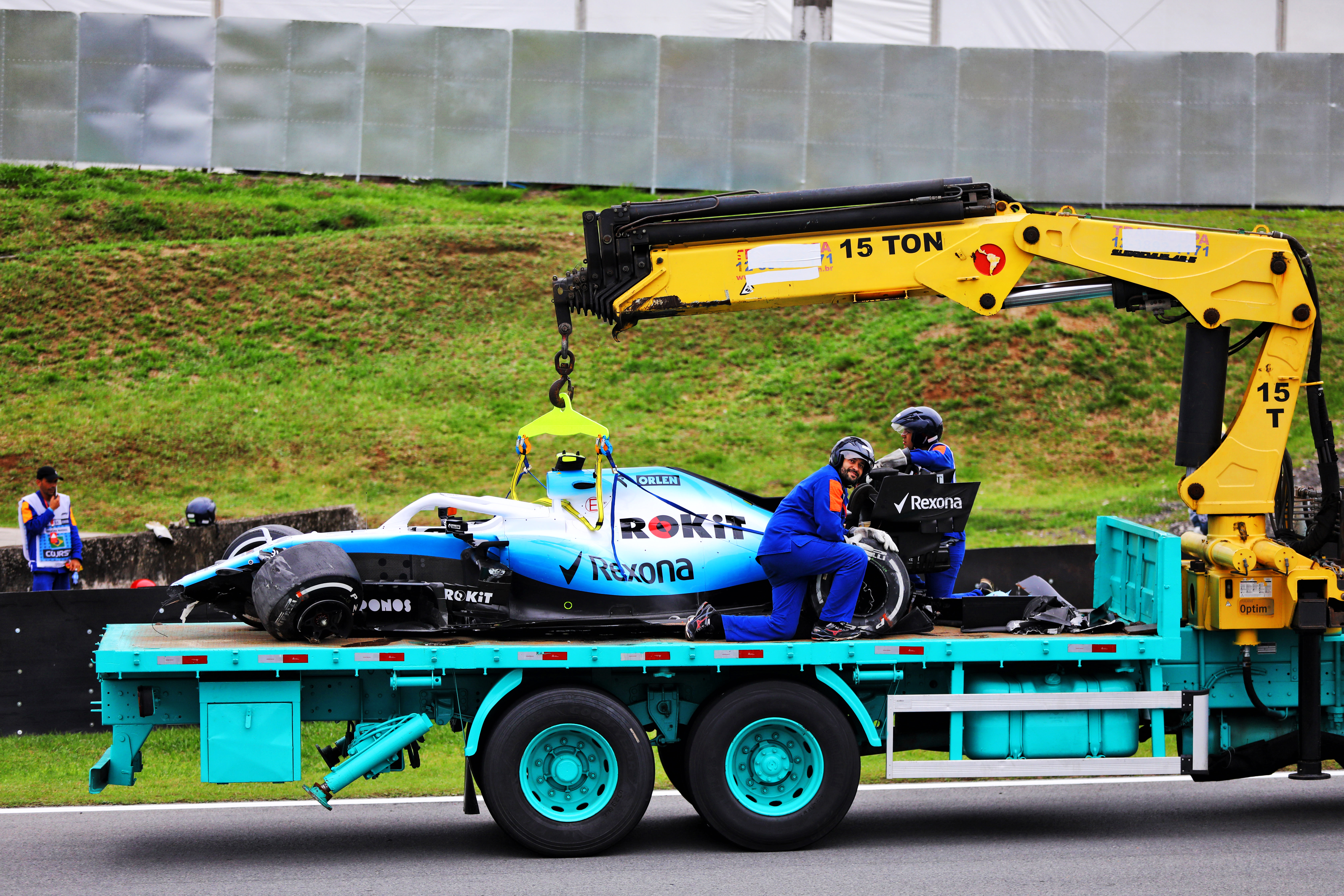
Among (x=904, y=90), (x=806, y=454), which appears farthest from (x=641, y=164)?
(x=806, y=454)

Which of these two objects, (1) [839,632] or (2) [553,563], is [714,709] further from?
(2) [553,563]

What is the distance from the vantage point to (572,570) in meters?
9.37

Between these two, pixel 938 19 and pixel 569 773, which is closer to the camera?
pixel 569 773

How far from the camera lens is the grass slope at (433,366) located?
2445 centimetres

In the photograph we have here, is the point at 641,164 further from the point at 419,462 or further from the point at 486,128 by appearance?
the point at 419,462

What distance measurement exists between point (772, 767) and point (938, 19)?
2960 cm

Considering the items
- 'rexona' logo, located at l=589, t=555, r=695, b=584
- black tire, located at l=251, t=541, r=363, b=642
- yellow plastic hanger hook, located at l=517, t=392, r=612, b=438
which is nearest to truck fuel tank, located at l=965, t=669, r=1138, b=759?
'rexona' logo, located at l=589, t=555, r=695, b=584

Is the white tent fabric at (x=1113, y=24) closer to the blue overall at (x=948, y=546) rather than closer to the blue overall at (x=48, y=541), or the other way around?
the blue overall at (x=48, y=541)

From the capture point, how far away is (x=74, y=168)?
33688 millimetres

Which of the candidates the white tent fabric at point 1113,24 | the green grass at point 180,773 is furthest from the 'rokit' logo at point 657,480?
the white tent fabric at point 1113,24

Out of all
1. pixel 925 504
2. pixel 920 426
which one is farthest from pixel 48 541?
pixel 925 504

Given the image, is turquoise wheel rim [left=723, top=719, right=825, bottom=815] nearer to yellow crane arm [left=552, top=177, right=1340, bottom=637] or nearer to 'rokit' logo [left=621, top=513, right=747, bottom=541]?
'rokit' logo [left=621, top=513, right=747, bottom=541]

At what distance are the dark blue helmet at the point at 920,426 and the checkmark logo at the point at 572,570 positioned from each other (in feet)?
8.02

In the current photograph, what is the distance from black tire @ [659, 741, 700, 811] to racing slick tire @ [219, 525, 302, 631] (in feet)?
9.27
